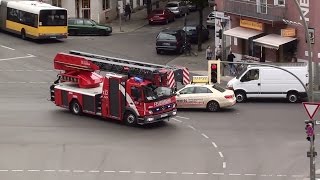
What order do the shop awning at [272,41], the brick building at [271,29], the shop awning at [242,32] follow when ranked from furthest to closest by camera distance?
1. the shop awning at [242,32]
2. the shop awning at [272,41]
3. the brick building at [271,29]

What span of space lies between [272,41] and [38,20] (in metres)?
18.2

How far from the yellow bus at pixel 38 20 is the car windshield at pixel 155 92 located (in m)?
23.5

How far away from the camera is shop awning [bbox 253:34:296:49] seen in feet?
150

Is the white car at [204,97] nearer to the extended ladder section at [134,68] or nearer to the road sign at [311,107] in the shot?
the extended ladder section at [134,68]

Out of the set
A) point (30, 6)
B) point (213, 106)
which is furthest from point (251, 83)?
point (30, 6)

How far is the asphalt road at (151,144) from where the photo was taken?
27.3 m

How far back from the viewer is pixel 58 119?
36.2 meters

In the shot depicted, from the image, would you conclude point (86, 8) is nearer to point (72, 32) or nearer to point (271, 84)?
point (72, 32)

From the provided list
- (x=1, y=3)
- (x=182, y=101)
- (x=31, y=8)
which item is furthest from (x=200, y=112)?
(x=1, y=3)

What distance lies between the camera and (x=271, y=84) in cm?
4072

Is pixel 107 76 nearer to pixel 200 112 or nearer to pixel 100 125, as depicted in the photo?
pixel 100 125

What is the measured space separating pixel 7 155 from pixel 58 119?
666 centimetres

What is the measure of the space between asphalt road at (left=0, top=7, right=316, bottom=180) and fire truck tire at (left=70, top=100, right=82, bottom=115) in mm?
350

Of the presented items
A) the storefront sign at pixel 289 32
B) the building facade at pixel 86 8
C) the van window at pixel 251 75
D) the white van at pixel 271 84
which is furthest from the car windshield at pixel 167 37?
the building facade at pixel 86 8
